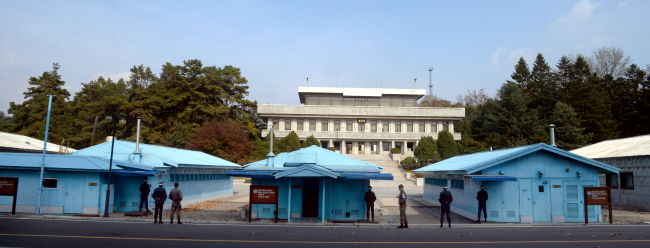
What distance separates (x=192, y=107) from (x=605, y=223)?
56.8 m

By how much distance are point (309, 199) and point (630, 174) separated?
20.6m

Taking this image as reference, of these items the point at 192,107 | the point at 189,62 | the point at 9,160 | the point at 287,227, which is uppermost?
the point at 189,62

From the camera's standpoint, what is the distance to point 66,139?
61.5m

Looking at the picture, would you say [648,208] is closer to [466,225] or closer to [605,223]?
[605,223]

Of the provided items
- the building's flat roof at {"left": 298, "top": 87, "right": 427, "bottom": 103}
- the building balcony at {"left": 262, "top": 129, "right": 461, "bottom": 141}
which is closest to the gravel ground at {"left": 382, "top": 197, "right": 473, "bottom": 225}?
the building balcony at {"left": 262, "top": 129, "right": 461, "bottom": 141}

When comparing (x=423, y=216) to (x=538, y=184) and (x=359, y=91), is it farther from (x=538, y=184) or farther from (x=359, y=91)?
(x=359, y=91)

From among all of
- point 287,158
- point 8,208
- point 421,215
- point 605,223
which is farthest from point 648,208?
point 8,208

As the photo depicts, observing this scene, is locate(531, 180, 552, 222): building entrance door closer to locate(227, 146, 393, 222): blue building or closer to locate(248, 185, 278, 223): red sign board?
locate(227, 146, 393, 222): blue building

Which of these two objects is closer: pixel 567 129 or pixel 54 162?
pixel 54 162

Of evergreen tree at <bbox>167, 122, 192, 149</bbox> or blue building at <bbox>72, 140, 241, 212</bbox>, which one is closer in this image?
blue building at <bbox>72, 140, 241, 212</bbox>

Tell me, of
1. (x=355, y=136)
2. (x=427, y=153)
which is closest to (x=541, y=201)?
(x=427, y=153)

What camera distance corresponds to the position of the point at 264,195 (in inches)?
748

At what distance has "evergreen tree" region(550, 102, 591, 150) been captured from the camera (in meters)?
53.1

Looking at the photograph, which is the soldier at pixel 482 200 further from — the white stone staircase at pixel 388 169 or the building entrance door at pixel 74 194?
the white stone staircase at pixel 388 169
